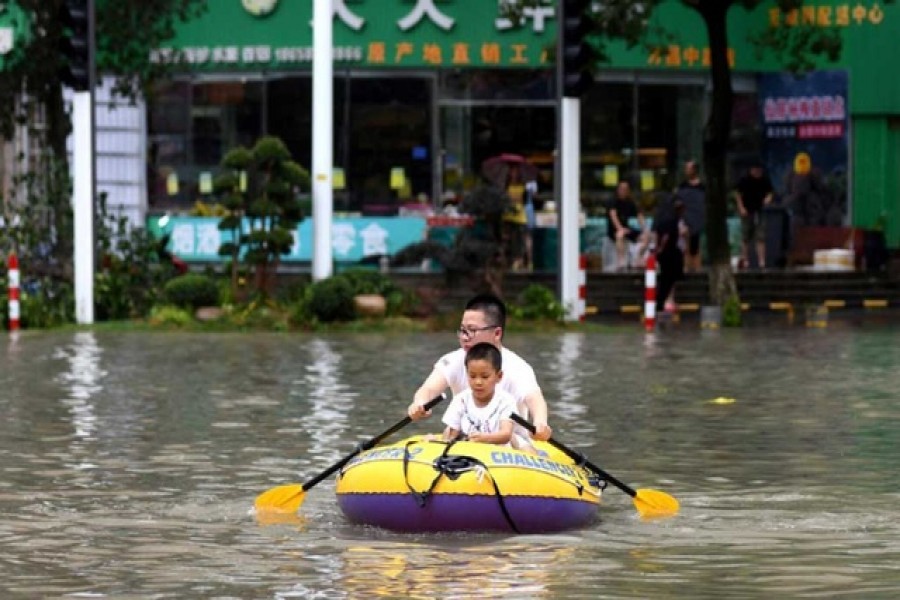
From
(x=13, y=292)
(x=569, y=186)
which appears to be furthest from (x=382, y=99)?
(x=13, y=292)

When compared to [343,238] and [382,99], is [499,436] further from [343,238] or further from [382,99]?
[382,99]

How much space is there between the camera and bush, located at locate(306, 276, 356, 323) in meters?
32.5

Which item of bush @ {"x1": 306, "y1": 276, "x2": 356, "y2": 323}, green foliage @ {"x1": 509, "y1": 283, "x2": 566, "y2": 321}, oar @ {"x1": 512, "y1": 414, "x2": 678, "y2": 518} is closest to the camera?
oar @ {"x1": 512, "y1": 414, "x2": 678, "y2": 518}

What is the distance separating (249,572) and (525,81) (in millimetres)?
31580

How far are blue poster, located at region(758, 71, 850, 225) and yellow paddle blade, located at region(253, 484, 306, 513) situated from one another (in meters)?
30.4

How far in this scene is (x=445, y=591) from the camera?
11695mm

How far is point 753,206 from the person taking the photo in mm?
43125

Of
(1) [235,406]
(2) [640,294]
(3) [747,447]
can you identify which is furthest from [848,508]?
(2) [640,294]

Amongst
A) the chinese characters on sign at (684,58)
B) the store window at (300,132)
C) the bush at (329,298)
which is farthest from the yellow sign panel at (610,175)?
the bush at (329,298)

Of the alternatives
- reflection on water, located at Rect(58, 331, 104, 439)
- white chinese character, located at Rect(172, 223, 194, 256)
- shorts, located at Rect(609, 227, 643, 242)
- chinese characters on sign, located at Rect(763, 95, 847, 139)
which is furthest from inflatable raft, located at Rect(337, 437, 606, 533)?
chinese characters on sign, located at Rect(763, 95, 847, 139)

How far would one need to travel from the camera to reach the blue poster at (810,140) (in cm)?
4466

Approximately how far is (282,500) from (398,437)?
16.6ft

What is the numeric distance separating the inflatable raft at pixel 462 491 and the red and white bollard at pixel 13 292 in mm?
18380

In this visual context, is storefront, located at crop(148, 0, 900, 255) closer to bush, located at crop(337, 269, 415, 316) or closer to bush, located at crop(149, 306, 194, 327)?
bush, located at crop(337, 269, 415, 316)
